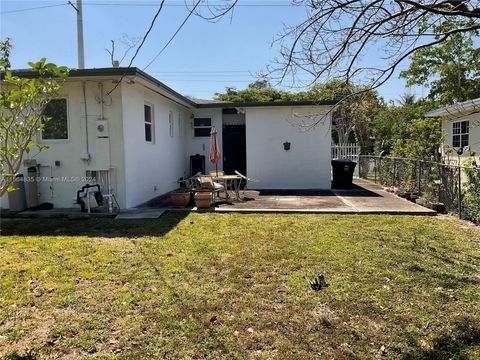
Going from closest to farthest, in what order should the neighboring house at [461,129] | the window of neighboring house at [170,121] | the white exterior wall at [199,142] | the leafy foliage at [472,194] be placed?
A: 1. the leafy foliage at [472,194]
2. the neighboring house at [461,129]
3. the window of neighboring house at [170,121]
4. the white exterior wall at [199,142]

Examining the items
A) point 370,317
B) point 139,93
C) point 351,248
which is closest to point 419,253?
point 351,248

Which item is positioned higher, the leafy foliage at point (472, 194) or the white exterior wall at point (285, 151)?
the white exterior wall at point (285, 151)

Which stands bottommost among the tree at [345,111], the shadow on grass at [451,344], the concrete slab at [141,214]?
the shadow on grass at [451,344]

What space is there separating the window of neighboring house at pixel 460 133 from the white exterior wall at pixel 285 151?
464 cm

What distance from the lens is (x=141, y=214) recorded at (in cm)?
848

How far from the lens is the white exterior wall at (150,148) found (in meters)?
9.16

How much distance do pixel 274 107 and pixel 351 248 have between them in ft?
27.6

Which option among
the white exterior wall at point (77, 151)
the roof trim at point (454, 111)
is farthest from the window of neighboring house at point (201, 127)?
the roof trim at point (454, 111)

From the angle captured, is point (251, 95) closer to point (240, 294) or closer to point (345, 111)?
point (345, 111)

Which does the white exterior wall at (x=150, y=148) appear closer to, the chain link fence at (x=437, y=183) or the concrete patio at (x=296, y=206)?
the concrete patio at (x=296, y=206)

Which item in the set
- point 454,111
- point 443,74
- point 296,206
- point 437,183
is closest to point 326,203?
point 296,206

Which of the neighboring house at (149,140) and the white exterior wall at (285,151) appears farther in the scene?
the white exterior wall at (285,151)

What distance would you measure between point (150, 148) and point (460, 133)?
1069 cm

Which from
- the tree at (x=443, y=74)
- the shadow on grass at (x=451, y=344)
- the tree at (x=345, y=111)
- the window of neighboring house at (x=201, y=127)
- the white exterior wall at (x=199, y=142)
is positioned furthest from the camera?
the tree at (x=443, y=74)
